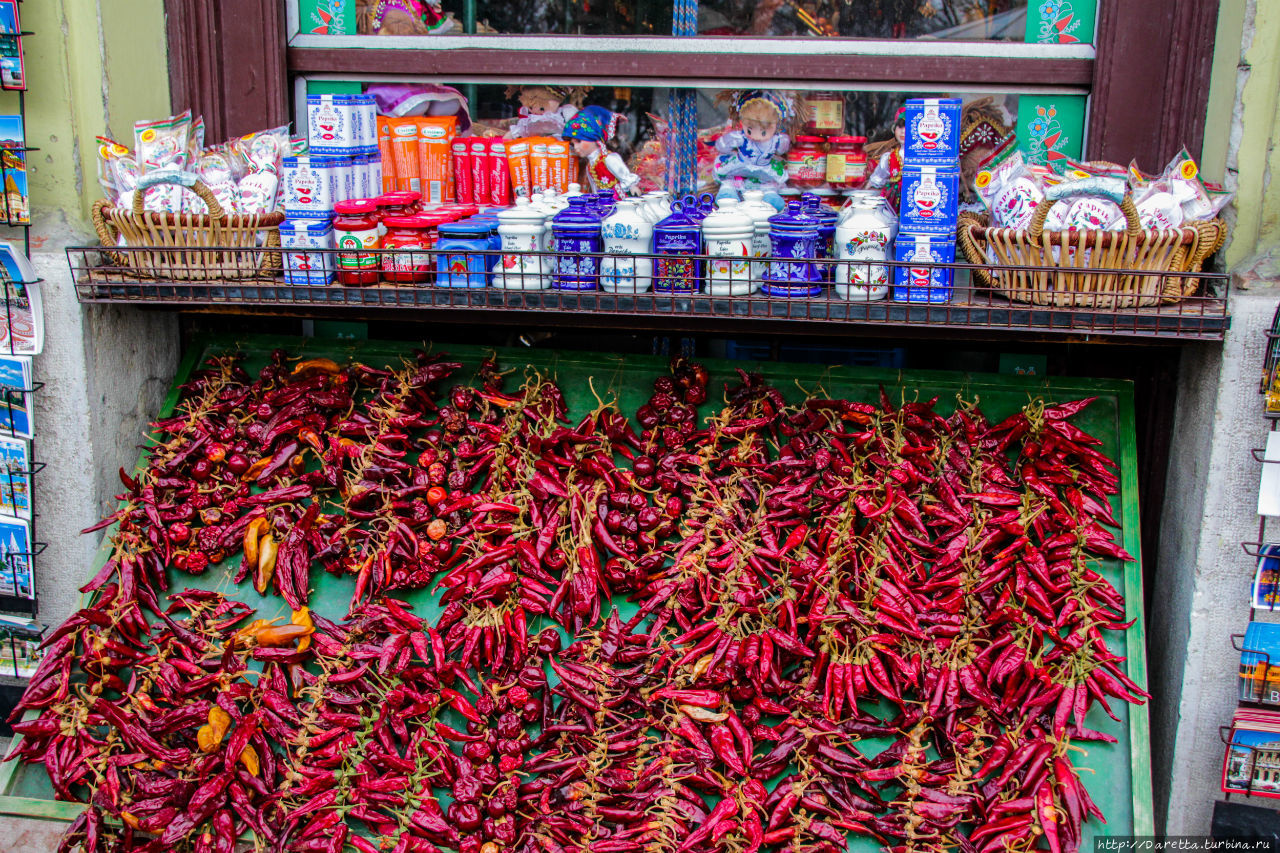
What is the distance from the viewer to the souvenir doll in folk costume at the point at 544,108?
3.56 meters

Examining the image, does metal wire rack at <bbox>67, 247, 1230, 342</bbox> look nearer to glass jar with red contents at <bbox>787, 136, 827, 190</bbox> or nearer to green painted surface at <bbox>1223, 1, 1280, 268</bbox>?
green painted surface at <bbox>1223, 1, 1280, 268</bbox>

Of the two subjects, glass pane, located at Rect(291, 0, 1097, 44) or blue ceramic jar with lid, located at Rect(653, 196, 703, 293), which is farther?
glass pane, located at Rect(291, 0, 1097, 44)

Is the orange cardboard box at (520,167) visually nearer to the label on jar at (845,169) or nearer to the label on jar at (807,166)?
the label on jar at (807,166)

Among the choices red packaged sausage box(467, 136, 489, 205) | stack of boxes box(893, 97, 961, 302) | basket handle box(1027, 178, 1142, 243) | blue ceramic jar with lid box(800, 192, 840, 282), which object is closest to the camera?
basket handle box(1027, 178, 1142, 243)

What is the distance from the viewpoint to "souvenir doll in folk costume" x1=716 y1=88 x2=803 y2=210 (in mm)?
3457

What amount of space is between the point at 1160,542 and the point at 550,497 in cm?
185

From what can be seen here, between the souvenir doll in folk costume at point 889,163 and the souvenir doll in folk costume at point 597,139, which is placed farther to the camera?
the souvenir doll in folk costume at point 597,139

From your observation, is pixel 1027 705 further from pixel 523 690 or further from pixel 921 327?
pixel 523 690

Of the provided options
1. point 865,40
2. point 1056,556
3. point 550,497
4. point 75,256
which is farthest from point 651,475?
point 75,256

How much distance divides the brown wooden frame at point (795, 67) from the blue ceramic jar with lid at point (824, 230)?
601 mm

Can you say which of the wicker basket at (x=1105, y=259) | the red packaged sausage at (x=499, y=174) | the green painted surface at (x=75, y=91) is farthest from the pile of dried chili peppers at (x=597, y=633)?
the green painted surface at (x=75, y=91)

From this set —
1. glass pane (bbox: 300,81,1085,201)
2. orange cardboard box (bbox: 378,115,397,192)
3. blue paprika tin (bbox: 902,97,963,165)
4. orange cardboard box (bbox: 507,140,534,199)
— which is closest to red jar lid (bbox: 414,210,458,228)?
orange cardboard box (bbox: 507,140,534,199)

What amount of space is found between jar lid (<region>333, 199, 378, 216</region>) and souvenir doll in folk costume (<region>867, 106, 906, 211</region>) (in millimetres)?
1632

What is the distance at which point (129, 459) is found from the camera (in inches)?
133
